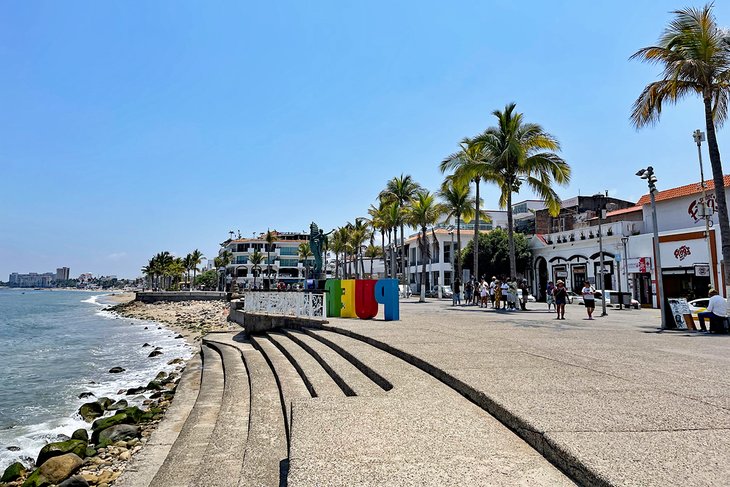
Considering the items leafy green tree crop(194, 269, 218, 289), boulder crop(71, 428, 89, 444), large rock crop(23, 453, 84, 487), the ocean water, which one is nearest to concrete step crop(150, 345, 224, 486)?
large rock crop(23, 453, 84, 487)

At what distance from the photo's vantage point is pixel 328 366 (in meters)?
7.68

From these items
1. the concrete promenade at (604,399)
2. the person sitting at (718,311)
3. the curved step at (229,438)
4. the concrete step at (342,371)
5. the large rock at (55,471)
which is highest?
the person sitting at (718,311)

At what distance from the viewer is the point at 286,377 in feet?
27.8

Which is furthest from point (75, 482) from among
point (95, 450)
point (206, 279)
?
point (206, 279)

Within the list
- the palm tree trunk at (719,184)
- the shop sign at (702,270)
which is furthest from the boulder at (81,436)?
the shop sign at (702,270)

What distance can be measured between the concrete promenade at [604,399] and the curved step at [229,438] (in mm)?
2678

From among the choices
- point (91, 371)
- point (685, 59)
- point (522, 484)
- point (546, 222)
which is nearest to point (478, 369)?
point (522, 484)

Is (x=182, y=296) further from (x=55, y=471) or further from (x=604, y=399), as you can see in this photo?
(x=604, y=399)

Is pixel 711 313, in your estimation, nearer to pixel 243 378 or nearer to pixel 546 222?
pixel 243 378

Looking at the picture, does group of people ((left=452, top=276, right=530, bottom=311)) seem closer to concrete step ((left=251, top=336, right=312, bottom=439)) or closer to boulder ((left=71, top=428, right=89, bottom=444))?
concrete step ((left=251, top=336, right=312, bottom=439))

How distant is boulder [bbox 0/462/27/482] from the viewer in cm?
754

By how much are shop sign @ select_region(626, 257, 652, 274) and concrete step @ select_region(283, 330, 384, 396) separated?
85.6 ft

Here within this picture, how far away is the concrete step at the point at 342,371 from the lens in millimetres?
5863

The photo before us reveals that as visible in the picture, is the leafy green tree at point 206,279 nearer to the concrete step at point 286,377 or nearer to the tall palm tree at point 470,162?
the tall palm tree at point 470,162
